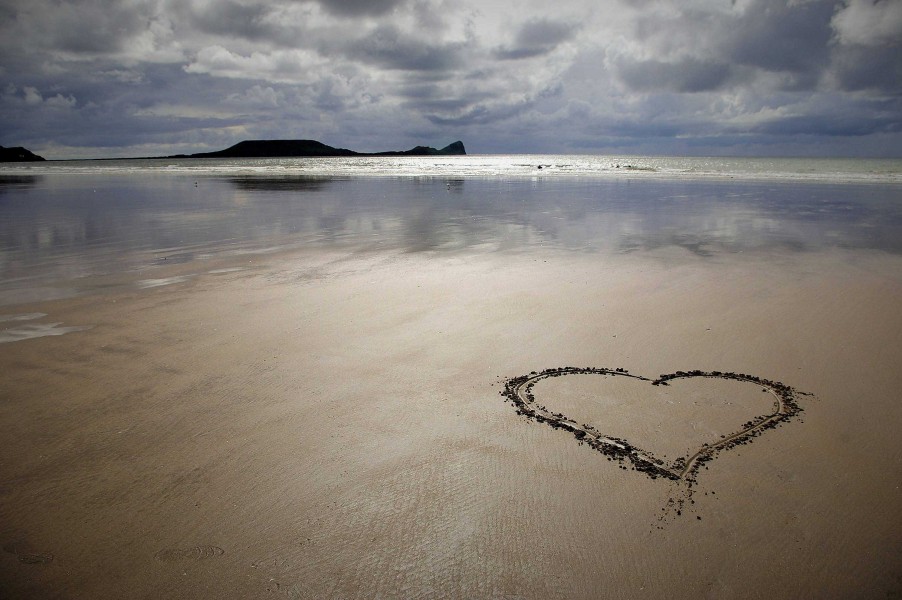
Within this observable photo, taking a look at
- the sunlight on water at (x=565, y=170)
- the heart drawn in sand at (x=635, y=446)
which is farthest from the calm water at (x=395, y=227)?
the sunlight on water at (x=565, y=170)

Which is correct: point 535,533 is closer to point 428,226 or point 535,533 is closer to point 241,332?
point 241,332

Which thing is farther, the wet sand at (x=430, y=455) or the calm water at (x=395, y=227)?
the calm water at (x=395, y=227)

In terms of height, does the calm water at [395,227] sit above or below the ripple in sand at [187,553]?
above

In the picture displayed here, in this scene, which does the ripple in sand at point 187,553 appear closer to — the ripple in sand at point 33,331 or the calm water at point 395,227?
the ripple in sand at point 33,331

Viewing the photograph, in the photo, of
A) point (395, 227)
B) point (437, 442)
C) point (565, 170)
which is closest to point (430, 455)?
point (437, 442)

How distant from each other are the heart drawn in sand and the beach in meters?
0.07

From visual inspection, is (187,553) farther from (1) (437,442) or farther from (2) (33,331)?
(2) (33,331)

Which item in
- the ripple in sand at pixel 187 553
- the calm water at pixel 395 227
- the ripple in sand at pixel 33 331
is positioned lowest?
the ripple in sand at pixel 187 553

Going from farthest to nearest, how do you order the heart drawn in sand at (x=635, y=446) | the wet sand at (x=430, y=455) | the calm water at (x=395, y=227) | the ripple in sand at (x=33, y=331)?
the calm water at (x=395, y=227) → the ripple in sand at (x=33, y=331) → the heart drawn in sand at (x=635, y=446) → the wet sand at (x=430, y=455)

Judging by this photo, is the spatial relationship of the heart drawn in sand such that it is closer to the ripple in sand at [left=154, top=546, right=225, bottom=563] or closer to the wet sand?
the wet sand

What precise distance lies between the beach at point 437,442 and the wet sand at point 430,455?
18 millimetres

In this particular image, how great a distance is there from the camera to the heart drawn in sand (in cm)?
359

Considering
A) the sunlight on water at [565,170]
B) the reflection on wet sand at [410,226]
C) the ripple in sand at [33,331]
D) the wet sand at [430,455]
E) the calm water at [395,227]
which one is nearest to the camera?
the wet sand at [430,455]

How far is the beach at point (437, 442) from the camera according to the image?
281 cm
